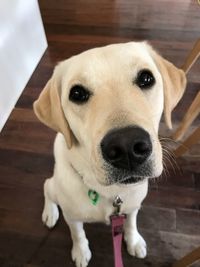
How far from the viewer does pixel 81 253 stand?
153 centimetres

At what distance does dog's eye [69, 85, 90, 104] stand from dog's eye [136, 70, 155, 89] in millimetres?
180

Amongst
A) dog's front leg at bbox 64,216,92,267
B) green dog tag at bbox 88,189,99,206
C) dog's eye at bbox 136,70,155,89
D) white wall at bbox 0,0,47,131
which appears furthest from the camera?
white wall at bbox 0,0,47,131

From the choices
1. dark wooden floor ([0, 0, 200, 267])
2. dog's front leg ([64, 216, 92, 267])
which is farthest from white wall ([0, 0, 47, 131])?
dog's front leg ([64, 216, 92, 267])

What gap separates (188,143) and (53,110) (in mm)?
1081

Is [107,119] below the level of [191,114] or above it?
above

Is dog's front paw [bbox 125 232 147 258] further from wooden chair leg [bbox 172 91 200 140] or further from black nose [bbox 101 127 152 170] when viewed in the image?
black nose [bbox 101 127 152 170]

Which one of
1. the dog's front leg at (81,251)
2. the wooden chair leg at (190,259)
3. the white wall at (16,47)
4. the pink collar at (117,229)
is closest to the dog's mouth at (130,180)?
the pink collar at (117,229)

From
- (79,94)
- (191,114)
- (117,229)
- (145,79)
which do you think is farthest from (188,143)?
(79,94)

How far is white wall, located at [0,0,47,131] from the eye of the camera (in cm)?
215

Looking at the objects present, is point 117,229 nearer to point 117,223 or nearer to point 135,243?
point 117,223

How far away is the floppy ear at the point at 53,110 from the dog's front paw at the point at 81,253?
2.43 ft

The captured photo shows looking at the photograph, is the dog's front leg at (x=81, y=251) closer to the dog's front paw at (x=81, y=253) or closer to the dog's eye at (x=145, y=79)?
the dog's front paw at (x=81, y=253)

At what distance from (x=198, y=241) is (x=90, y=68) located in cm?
122

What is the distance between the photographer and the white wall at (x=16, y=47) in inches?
84.7
